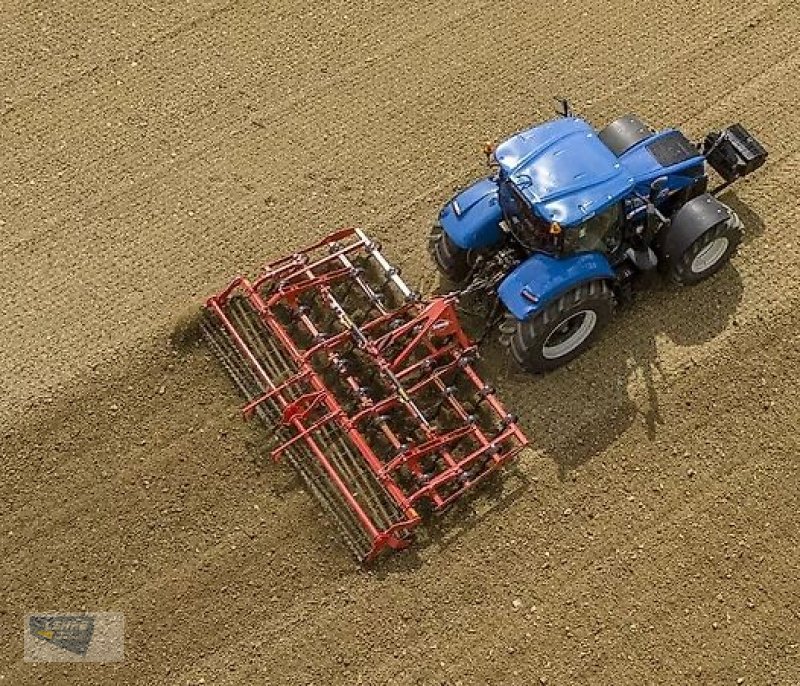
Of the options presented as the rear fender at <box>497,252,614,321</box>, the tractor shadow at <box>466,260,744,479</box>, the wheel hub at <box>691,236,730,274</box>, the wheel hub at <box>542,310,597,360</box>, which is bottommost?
the tractor shadow at <box>466,260,744,479</box>

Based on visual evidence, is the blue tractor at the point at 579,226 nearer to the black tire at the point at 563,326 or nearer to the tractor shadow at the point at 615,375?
the black tire at the point at 563,326

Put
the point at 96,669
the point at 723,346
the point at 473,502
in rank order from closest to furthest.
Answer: the point at 96,669 < the point at 473,502 < the point at 723,346

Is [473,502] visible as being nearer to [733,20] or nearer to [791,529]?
[791,529]

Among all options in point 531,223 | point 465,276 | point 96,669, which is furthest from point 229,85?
point 96,669

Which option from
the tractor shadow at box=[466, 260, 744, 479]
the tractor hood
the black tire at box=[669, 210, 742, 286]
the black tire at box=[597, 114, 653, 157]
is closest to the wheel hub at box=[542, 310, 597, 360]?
the tractor shadow at box=[466, 260, 744, 479]

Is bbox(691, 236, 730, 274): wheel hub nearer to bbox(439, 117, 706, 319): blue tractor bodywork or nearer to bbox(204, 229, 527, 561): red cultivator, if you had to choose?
bbox(439, 117, 706, 319): blue tractor bodywork
